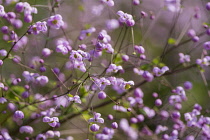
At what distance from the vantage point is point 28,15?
6.70 feet

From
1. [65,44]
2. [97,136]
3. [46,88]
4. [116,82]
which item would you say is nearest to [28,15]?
[65,44]

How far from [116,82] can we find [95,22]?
Answer: 147cm

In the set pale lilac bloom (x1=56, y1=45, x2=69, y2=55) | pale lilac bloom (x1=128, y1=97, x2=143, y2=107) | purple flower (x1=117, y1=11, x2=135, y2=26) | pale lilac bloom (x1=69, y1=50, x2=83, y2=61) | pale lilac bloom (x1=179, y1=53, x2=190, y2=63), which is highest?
purple flower (x1=117, y1=11, x2=135, y2=26)

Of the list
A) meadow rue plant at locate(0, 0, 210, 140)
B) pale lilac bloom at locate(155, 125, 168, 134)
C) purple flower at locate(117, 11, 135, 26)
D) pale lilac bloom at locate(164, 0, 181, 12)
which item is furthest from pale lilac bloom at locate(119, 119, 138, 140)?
purple flower at locate(117, 11, 135, 26)

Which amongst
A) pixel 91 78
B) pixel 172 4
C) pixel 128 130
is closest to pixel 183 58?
pixel 172 4

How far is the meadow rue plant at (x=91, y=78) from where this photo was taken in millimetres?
1959

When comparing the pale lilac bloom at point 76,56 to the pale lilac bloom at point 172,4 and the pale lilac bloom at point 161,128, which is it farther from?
the pale lilac bloom at point 161,128

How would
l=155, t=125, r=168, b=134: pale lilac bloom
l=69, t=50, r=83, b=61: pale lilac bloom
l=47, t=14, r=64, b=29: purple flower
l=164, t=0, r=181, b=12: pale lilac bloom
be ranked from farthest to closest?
1. l=155, t=125, r=168, b=134: pale lilac bloom
2. l=164, t=0, r=181, b=12: pale lilac bloom
3. l=47, t=14, r=64, b=29: purple flower
4. l=69, t=50, r=83, b=61: pale lilac bloom

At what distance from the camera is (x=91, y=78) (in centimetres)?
179

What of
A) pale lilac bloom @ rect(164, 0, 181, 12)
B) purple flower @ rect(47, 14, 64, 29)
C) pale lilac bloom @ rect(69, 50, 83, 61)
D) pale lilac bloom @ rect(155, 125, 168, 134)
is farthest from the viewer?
pale lilac bloom @ rect(155, 125, 168, 134)

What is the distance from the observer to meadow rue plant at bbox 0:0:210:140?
196 centimetres

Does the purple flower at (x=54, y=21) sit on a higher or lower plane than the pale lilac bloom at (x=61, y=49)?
Result: higher

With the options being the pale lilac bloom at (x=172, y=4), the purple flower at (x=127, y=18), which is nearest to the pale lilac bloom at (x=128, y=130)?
the pale lilac bloom at (x=172, y=4)

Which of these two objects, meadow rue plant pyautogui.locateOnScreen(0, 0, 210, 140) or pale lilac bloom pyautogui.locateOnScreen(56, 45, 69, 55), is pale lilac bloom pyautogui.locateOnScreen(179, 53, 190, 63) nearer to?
meadow rue plant pyautogui.locateOnScreen(0, 0, 210, 140)
